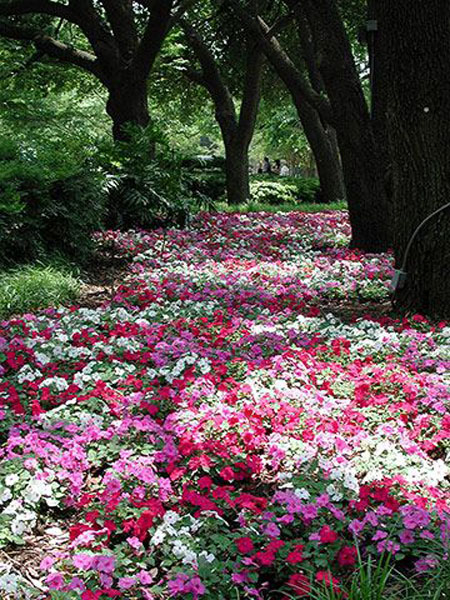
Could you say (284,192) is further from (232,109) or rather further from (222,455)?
(222,455)

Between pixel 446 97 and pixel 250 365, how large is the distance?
9.14 feet

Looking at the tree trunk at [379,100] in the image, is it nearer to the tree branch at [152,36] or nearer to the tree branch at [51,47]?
the tree branch at [152,36]

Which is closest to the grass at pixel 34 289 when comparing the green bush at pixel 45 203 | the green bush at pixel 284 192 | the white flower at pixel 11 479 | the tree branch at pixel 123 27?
the green bush at pixel 45 203

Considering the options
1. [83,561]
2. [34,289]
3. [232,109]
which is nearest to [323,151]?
[232,109]

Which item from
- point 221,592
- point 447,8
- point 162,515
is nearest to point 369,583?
point 221,592

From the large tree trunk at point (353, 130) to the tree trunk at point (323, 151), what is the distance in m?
7.24

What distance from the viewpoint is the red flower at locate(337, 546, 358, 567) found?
2338mm

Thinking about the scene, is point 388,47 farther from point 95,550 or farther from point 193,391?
point 95,550

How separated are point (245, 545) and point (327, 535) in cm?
29

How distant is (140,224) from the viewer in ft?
33.9

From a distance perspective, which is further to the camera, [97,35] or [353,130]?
[97,35]

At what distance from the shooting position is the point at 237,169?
16.8 metres

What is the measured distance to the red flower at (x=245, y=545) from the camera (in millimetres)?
2334

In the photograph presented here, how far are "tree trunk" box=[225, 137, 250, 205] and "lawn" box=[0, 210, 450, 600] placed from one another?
11490 millimetres
